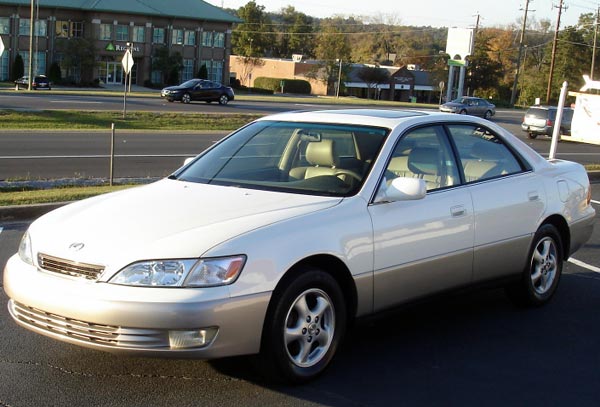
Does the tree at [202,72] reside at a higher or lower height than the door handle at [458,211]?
lower

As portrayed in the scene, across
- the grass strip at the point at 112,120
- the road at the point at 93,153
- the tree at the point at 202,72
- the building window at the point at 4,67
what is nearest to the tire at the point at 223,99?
the grass strip at the point at 112,120

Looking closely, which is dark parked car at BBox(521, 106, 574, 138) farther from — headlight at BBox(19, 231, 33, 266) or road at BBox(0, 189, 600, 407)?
headlight at BBox(19, 231, 33, 266)

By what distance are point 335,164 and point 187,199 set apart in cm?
110

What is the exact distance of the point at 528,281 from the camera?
21.5 ft

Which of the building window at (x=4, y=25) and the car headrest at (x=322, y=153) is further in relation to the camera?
the building window at (x=4, y=25)

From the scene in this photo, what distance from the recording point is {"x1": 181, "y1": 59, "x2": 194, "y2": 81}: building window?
3248 inches

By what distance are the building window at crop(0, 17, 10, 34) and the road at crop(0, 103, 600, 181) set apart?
162 feet

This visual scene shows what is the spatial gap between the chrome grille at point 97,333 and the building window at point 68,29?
7438 cm

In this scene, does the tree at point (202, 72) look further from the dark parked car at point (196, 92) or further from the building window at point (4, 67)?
the dark parked car at point (196, 92)

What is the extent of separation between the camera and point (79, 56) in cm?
Result: 7119

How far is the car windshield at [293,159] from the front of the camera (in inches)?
213

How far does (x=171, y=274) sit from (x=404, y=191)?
1.69 m

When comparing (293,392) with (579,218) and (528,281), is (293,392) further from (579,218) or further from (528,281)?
(579,218)

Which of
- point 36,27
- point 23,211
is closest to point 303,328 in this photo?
point 23,211
